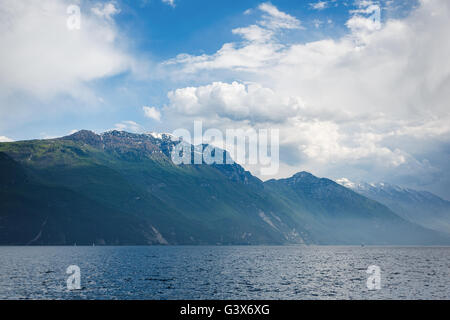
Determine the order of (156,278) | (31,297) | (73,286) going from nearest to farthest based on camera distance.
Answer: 1. (31,297)
2. (73,286)
3. (156,278)

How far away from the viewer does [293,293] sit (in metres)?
84.8

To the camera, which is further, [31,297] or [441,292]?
[441,292]
